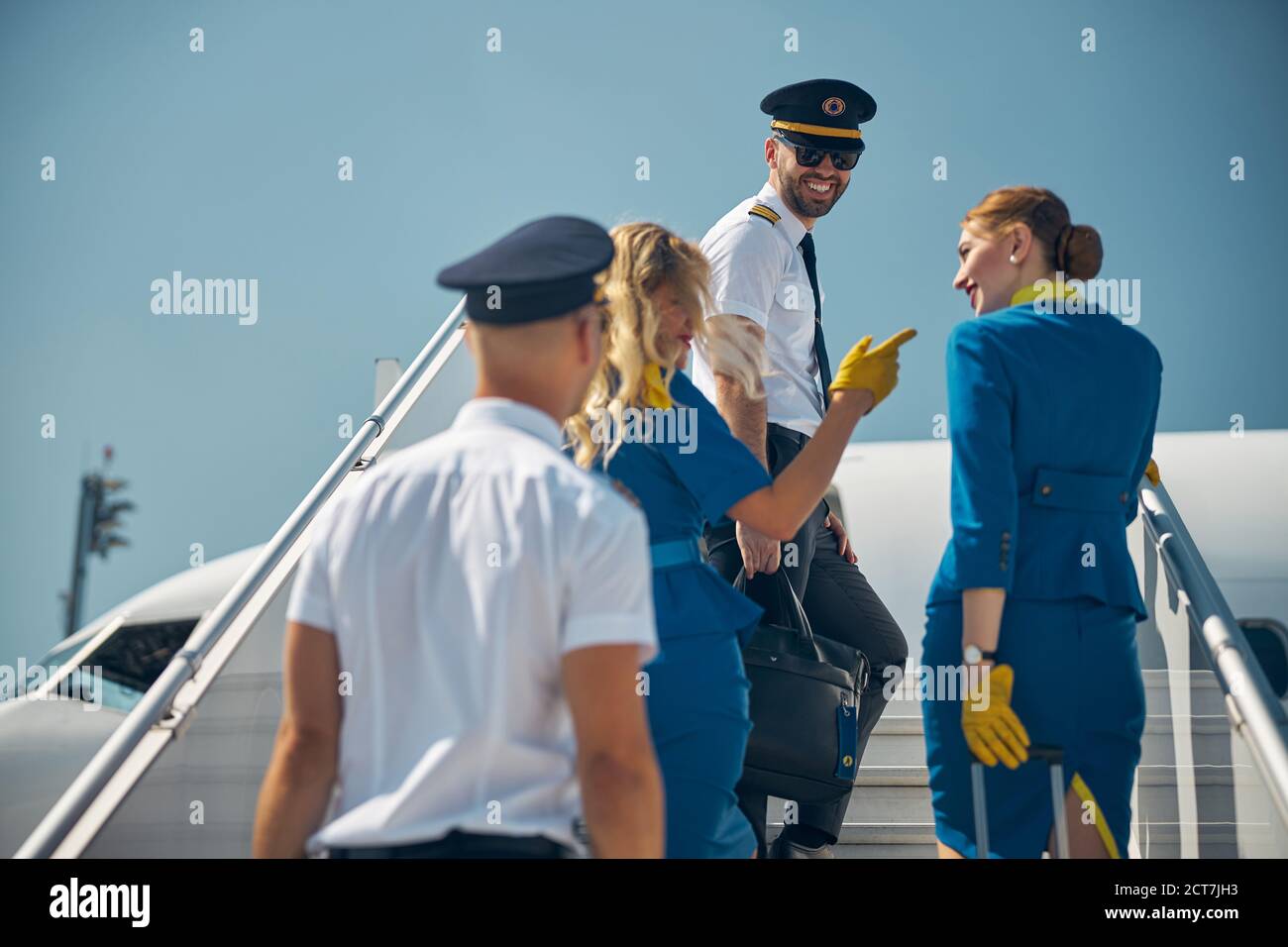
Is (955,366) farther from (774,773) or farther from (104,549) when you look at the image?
(104,549)

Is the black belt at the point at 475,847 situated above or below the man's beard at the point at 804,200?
below

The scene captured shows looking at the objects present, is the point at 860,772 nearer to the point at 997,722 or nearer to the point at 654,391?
the point at 997,722

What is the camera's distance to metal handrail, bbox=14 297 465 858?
2920 millimetres

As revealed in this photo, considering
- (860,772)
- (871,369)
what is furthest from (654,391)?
(860,772)

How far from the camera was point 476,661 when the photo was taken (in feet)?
5.68

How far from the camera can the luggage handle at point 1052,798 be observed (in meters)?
2.78

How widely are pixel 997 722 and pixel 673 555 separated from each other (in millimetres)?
772

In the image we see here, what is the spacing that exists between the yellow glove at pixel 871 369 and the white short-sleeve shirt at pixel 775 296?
98 cm

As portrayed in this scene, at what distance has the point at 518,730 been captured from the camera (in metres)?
1.75

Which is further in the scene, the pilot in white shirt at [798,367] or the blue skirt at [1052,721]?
the pilot in white shirt at [798,367]

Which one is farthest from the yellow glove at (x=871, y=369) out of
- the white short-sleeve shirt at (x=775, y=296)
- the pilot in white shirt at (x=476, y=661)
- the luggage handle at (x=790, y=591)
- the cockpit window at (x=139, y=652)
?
the cockpit window at (x=139, y=652)

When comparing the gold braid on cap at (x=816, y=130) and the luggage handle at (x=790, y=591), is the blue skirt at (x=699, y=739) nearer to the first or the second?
the luggage handle at (x=790, y=591)

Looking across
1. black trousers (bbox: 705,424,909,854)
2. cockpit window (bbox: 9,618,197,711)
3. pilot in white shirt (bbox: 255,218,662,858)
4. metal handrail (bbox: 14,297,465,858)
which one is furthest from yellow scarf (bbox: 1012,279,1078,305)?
cockpit window (bbox: 9,618,197,711)
